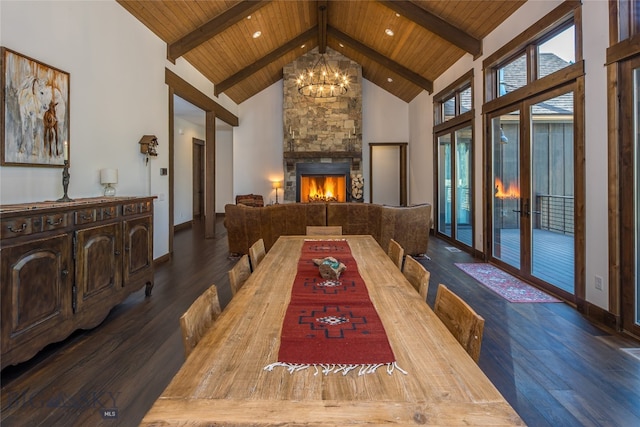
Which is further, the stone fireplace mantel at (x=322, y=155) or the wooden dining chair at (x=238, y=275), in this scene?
the stone fireplace mantel at (x=322, y=155)

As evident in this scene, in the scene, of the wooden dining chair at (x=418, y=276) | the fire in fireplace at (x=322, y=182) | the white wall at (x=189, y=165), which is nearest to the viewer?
the wooden dining chair at (x=418, y=276)

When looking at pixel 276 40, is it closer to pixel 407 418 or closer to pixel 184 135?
pixel 184 135

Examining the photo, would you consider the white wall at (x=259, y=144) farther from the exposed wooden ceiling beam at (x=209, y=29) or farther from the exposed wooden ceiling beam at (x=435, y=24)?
the exposed wooden ceiling beam at (x=435, y=24)

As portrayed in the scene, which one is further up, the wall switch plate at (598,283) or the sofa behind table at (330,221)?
the sofa behind table at (330,221)

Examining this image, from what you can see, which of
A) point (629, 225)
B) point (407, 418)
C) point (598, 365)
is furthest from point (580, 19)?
point (407, 418)

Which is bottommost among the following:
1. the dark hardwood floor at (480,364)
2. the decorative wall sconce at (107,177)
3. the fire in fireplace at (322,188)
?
the dark hardwood floor at (480,364)

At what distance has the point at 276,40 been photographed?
7.79 m

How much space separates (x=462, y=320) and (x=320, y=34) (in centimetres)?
842

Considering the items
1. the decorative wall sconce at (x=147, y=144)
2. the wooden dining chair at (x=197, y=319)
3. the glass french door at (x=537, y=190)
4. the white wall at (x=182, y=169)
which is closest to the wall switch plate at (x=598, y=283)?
the glass french door at (x=537, y=190)

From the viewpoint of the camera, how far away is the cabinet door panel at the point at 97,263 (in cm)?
275

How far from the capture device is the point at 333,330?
4.02 feet

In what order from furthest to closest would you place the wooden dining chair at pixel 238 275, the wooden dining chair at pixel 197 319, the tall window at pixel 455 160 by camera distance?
the tall window at pixel 455 160 → the wooden dining chair at pixel 238 275 → the wooden dining chair at pixel 197 319

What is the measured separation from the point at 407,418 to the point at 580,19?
4.16 meters

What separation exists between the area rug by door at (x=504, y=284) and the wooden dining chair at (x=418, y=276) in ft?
7.52
